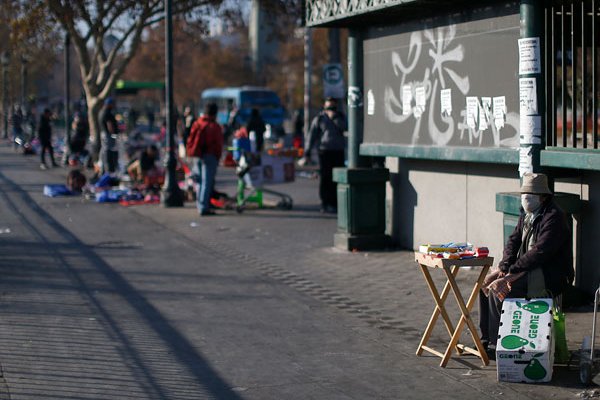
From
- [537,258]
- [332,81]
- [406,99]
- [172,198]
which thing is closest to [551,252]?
[537,258]

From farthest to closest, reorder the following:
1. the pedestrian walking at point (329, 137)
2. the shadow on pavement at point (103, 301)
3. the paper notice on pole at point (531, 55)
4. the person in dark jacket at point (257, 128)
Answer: the person in dark jacket at point (257, 128), the pedestrian walking at point (329, 137), the paper notice on pole at point (531, 55), the shadow on pavement at point (103, 301)

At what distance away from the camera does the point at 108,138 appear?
80.3ft

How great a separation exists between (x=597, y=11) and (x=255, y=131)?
71.5 feet

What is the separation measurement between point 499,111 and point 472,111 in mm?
599

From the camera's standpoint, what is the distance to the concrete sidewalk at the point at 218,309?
734 centimetres

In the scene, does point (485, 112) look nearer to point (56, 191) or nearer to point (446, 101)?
point (446, 101)

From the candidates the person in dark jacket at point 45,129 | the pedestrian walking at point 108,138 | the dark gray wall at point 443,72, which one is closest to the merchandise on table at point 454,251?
the dark gray wall at point 443,72

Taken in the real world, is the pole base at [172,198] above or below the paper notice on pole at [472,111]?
below

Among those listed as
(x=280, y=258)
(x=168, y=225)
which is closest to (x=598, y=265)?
(x=280, y=258)

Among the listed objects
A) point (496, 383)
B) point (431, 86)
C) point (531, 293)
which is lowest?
point (496, 383)

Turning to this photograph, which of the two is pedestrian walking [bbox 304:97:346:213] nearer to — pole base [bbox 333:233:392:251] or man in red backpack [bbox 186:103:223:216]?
man in red backpack [bbox 186:103:223:216]

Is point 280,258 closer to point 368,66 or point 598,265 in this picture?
point 368,66

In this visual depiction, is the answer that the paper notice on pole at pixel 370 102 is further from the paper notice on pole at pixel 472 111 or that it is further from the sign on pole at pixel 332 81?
the sign on pole at pixel 332 81

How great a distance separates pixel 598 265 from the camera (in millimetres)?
9727
